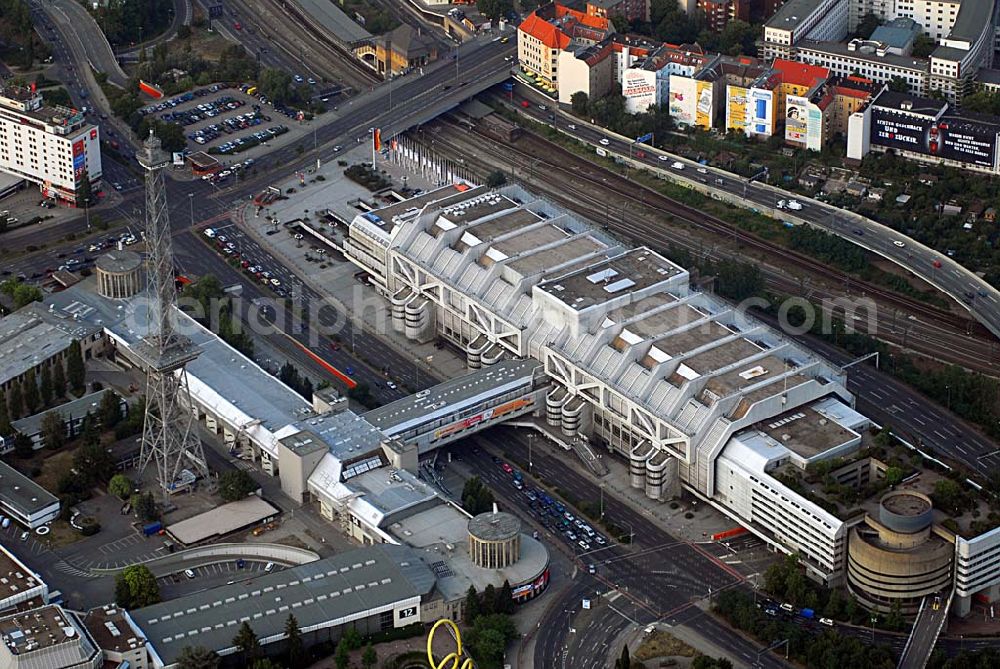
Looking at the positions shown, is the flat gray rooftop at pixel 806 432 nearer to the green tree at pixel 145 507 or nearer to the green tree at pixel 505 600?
the green tree at pixel 505 600

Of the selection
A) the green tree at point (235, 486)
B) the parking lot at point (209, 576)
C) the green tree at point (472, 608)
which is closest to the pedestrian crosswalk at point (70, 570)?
the parking lot at point (209, 576)

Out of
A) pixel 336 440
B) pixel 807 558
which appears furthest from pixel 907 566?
pixel 336 440

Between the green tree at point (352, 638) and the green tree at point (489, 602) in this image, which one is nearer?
the green tree at point (352, 638)

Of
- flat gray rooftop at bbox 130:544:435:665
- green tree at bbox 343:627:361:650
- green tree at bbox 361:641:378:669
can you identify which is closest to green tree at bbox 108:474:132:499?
flat gray rooftop at bbox 130:544:435:665

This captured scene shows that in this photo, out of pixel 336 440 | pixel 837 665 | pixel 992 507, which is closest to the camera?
pixel 837 665

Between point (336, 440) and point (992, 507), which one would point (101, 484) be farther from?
point (992, 507)

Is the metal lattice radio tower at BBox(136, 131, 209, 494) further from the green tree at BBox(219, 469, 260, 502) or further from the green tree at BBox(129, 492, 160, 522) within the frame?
the green tree at BBox(219, 469, 260, 502)
